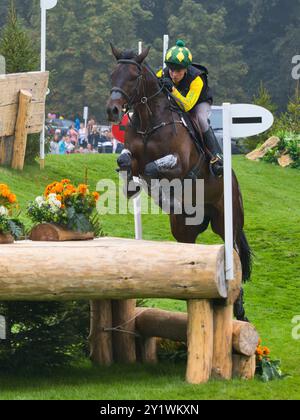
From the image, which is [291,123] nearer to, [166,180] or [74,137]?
[74,137]

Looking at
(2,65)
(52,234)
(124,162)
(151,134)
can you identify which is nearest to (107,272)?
(52,234)

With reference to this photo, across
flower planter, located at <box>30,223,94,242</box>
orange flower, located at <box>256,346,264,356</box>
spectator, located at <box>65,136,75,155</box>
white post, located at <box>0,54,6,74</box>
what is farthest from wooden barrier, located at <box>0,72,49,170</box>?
spectator, located at <box>65,136,75,155</box>

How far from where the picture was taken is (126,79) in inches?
352

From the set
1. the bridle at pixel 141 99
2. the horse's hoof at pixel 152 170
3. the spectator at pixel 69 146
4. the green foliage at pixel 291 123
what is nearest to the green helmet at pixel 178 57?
the bridle at pixel 141 99

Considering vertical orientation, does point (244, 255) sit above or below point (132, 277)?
below

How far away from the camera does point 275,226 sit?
16.6 m

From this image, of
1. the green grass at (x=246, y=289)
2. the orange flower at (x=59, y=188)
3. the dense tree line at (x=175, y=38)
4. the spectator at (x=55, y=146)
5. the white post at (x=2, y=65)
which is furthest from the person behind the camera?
the dense tree line at (x=175, y=38)

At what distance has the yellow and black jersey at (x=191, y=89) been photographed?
31.6 ft

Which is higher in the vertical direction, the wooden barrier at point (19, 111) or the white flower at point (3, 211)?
the white flower at point (3, 211)

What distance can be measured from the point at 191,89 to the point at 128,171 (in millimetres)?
1045

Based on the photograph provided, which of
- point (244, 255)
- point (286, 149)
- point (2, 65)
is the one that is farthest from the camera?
point (286, 149)

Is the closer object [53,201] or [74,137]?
[53,201]

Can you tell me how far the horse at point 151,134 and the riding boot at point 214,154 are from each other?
50mm

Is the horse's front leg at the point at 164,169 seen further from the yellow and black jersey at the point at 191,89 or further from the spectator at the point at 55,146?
the spectator at the point at 55,146
